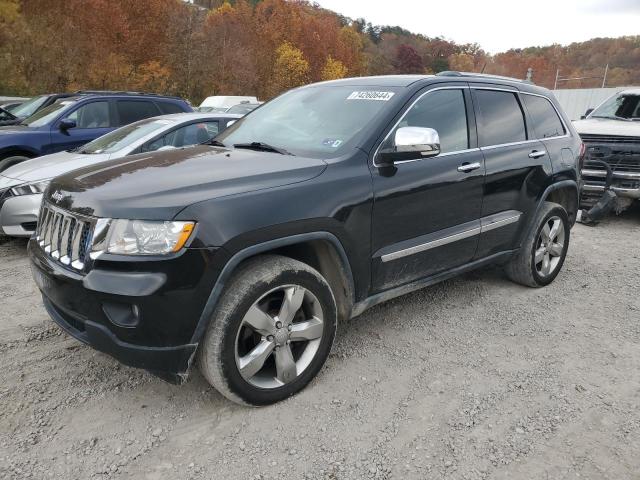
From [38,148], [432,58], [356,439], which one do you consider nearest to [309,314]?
[356,439]

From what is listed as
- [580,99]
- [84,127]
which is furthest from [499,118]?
[580,99]

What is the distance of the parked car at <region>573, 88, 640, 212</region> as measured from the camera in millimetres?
7199

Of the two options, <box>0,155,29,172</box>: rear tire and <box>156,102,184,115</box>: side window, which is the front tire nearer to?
<box>0,155,29,172</box>: rear tire

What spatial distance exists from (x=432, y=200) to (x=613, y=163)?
5321mm

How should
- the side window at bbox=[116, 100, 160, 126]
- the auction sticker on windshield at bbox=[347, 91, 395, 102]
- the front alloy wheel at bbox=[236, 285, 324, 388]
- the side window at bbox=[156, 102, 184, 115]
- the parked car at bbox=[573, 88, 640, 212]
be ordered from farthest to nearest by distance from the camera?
the side window at bbox=[156, 102, 184, 115] → the side window at bbox=[116, 100, 160, 126] → the parked car at bbox=[573, 88, 640, 212] → the auction sticker on windshield at bbox=[347, 91, 395, 102] → the front alloy wheel at bbox=[236, 285, 324, 388]

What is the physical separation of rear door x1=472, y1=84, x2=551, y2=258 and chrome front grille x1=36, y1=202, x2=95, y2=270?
2713 mm

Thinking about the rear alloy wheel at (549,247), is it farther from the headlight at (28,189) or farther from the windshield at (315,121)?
the headlight at (28,189)

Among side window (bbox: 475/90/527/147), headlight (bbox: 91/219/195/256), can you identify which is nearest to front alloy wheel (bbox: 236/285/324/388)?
headlight (bbox: 91/219/195/256)

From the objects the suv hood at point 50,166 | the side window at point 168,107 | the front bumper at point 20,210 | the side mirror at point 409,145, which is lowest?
the front bumper at point 20,210

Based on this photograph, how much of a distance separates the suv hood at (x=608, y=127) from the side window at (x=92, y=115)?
7154mm

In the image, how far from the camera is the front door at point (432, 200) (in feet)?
10.4

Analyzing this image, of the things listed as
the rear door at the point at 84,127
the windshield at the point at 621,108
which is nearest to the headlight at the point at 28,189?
the rear door at the point at 84,127

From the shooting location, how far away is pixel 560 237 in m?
4.76

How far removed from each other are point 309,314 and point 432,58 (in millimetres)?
92403
